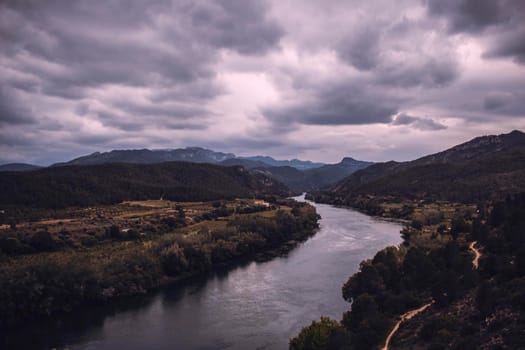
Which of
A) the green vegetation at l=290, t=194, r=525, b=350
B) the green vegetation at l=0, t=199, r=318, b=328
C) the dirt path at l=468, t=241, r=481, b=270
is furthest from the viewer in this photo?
the green vegetation at l=0, t=199, r=318, b=328

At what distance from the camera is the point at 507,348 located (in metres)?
20.5

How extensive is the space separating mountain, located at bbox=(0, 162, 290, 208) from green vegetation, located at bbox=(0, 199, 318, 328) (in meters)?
11.6

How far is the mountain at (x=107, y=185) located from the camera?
329ft

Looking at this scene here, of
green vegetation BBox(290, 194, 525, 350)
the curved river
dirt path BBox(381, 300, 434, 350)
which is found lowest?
the curved river

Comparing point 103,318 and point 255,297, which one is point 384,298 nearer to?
point 255,297

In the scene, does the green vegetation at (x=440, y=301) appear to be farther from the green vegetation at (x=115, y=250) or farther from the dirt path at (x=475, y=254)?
the green vegetation at (x=115, y=250)

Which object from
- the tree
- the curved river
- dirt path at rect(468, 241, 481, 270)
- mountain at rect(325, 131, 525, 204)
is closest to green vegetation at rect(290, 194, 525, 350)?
the tree

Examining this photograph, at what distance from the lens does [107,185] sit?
396 feet

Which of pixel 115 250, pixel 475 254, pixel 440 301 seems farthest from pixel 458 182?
pixel 440 301

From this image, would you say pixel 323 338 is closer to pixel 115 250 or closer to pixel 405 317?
pixel 405 317

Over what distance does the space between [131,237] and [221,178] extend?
115 m

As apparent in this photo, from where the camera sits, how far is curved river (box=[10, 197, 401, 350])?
37562 mm

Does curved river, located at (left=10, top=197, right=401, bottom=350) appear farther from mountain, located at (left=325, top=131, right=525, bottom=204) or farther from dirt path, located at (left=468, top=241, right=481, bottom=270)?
mountain, located at (left=325, top=131, right=525, bottom=204)

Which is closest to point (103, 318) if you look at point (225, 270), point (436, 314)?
point (225, 270)
